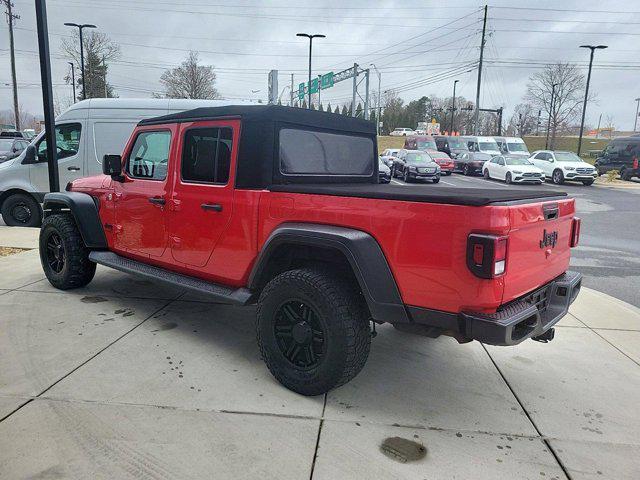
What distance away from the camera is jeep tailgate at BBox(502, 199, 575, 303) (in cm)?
256

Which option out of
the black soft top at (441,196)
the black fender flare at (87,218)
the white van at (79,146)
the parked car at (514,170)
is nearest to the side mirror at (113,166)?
the black fender flare at (87,218)

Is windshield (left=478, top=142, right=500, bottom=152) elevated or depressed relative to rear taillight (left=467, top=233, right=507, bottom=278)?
elevated

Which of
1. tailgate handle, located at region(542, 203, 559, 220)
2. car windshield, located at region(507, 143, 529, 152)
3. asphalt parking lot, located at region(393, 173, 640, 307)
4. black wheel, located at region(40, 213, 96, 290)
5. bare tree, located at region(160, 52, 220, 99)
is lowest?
asphalt parking lot, located at region(393, 173, 640, 307)

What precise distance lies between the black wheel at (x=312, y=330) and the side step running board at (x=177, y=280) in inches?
11.3

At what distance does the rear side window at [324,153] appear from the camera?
3652 mm

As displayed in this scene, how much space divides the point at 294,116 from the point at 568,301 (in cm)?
236

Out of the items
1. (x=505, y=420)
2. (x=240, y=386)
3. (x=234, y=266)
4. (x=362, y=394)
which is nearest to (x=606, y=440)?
(x=505, y=420)

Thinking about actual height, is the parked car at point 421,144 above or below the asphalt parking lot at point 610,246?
above

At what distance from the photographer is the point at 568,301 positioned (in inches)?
126

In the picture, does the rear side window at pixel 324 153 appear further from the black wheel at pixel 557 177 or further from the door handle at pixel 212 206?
the black wheel at pixel 557 177

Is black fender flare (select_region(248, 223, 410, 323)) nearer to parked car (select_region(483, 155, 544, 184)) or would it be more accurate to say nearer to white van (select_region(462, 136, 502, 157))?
parked car (select_region(483, 155, 544, 184))

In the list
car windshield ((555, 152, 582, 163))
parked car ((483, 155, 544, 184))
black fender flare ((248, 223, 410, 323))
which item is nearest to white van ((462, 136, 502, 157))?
car windshield ((555, 152, 582, 163))

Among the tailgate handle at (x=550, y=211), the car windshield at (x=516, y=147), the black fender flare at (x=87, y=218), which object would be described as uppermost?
the car windshield at (x=516, y=147)

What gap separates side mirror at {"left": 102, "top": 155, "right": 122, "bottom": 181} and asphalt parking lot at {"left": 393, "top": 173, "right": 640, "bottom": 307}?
9.64 feet
